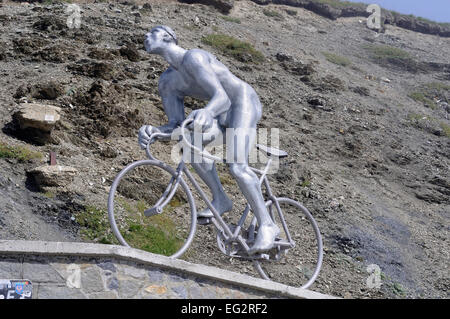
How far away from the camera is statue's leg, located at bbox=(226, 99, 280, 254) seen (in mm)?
5434

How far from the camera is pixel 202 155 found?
5.54 meters

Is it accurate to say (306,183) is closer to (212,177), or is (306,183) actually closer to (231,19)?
(212,177)

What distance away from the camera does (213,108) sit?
5328 millimetres

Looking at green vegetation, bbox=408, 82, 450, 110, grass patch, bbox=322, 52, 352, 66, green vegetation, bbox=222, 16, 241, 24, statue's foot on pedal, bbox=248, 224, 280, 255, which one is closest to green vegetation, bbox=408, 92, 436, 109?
green vegetation, bbox=408, 82, 450, 110

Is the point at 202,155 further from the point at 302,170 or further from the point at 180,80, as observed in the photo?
the point at 302,170

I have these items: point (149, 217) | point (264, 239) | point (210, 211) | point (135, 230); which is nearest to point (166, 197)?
point (210, 211)

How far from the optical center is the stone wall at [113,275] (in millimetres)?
4316

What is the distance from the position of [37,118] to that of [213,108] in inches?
262

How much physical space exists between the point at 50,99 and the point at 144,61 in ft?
14.2

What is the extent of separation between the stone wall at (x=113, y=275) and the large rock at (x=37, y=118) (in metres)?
7.05

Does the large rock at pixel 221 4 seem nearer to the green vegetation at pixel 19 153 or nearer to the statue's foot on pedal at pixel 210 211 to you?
the green vegetation at pixel 19 153

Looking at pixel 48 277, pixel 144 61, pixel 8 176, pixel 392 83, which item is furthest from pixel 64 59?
pixel 392 83

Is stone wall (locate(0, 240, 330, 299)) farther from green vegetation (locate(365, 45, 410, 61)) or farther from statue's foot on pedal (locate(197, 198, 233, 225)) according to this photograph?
green vegetation (locate(365, 45, 410, 61))

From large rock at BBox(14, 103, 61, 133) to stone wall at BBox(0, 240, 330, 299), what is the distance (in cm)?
705
